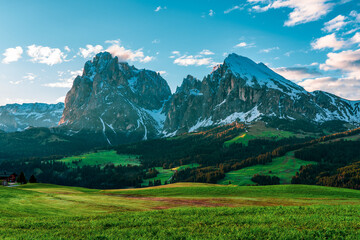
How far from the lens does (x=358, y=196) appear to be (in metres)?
59.9

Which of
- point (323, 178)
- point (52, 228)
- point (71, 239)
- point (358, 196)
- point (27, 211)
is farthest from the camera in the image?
point (323, 178)

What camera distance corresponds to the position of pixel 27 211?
3291 cm

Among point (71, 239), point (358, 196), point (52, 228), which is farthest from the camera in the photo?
point (358, 196)

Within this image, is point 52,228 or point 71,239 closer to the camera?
point 71,239

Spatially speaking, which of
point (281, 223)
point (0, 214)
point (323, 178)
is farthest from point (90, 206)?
point (323, 178)

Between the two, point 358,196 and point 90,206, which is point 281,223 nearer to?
point 90,206

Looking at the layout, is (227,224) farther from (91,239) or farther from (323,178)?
(323,178)

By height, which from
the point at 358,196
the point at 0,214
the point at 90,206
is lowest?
the point at 358,196

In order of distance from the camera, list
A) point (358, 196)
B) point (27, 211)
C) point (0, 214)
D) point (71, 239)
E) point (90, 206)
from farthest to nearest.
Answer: point (358, 196)
point (90, 206)
point (27, 211)
point (0, 214)
point (71, 239)

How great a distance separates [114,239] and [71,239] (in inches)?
129

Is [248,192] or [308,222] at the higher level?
[308,222]

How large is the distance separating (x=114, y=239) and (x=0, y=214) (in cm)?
1877

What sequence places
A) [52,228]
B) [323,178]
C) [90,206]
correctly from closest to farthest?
[52,228] < [90,206] < [323,178]

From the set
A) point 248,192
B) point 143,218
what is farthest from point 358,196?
point 143,218
